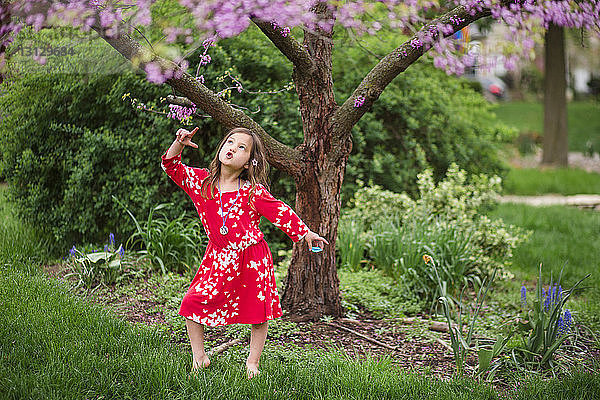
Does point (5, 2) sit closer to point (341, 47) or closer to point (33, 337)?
point (33, 337)

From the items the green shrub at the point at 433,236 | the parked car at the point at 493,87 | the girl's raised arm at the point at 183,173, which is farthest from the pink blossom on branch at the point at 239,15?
the parked car at the point at 493,87

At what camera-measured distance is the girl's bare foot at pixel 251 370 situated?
292 centimetres

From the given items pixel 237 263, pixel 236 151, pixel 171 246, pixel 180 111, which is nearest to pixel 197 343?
pixel 237 263

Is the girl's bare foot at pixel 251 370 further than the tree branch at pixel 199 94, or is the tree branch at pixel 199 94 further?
the tree branch at pixel 199 94

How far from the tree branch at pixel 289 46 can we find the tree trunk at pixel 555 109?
10.2 metres

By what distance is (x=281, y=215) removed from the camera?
301 centimetres

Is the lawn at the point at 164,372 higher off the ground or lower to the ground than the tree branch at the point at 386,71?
lower

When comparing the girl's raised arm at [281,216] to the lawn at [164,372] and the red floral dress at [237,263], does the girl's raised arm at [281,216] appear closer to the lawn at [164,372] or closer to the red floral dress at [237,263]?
the red floral dress at [237,263]

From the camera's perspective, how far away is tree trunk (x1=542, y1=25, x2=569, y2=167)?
40.1 ft

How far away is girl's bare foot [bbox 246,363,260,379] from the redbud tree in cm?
87

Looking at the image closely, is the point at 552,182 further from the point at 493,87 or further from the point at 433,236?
the point at 493,87

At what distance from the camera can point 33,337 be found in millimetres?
3180

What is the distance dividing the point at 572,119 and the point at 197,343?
18828 millimetres

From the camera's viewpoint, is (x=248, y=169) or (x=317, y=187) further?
(x=317, y=187)
